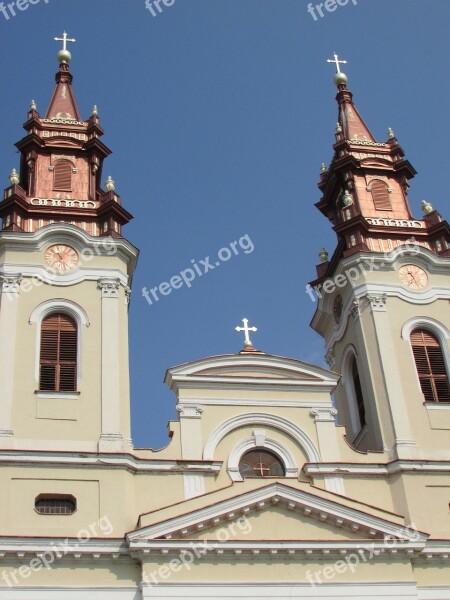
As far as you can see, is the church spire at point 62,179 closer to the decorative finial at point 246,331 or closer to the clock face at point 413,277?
the decorative finial at point 246,331

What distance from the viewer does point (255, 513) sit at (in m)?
23.0

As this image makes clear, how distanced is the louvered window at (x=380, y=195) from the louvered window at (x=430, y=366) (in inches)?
197

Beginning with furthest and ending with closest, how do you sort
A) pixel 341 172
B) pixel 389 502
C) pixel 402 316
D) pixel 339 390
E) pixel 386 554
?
1. pixel 341 172
2. pixel 339 390
3. pixel 402 316
4. pixel 389 502
5. pixel 386 554

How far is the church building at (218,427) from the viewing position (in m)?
22.2

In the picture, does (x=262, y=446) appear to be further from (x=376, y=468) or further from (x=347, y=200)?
(x=347, y=200)

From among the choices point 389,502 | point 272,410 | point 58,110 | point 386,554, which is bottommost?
point 386,554

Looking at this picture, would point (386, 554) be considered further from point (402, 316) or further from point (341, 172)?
point (341, 172)

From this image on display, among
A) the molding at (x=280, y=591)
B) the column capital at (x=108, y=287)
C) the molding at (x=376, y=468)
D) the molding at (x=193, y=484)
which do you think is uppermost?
the column capital at (x=108, y=287)

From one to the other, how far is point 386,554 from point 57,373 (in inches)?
364

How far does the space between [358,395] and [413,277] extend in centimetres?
376

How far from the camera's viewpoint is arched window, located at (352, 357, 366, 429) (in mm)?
28734

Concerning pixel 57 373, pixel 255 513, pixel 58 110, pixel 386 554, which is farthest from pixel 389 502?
pixel 58 110

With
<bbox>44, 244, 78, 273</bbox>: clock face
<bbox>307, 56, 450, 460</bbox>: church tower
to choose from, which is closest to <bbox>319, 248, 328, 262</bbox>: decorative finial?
<bbox>307, 56, 450, 460</bbox>: church tower

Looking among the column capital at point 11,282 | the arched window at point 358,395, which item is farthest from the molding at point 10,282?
the arched window at point 358,395
